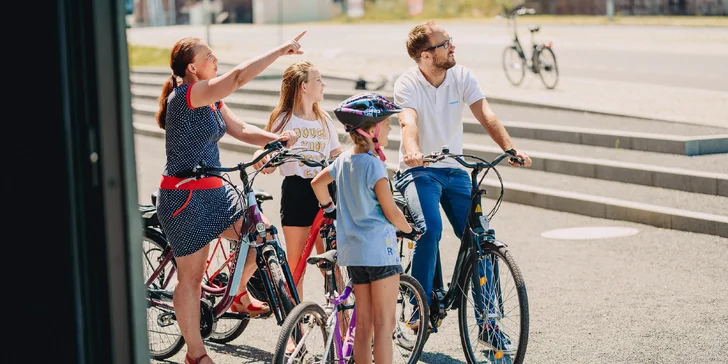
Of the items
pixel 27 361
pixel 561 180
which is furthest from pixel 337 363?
pixel 561 180

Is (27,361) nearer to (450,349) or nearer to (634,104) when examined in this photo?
(450,349)

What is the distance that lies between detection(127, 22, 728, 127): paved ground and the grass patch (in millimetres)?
1747

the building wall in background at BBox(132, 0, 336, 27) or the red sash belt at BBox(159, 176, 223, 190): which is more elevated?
the building wall in background at BBox(132, 0, 336, 27)

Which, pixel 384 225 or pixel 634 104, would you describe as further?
pixel 634 104

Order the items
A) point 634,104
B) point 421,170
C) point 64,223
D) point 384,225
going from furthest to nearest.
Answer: point 634,104
point 421,170
point 384,225
point 64,223

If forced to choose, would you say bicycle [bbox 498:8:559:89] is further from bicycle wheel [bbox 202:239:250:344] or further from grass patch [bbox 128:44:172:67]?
bicycle wheel [bbox 202:239:250:344]

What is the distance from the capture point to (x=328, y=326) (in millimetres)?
4926

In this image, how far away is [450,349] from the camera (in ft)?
20.6

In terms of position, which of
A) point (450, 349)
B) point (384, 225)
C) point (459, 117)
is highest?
point (459, 117)

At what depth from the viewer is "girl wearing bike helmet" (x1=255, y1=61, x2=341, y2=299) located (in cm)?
617

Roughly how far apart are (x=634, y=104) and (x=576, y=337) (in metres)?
9.27

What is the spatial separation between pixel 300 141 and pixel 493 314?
156 cm

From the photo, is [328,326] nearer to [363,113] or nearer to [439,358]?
[363,113]

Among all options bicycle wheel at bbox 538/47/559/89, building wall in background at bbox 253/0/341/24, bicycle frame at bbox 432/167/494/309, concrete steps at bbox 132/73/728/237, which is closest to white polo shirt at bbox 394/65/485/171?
bicycle frame at bbox 432/167/494/309
